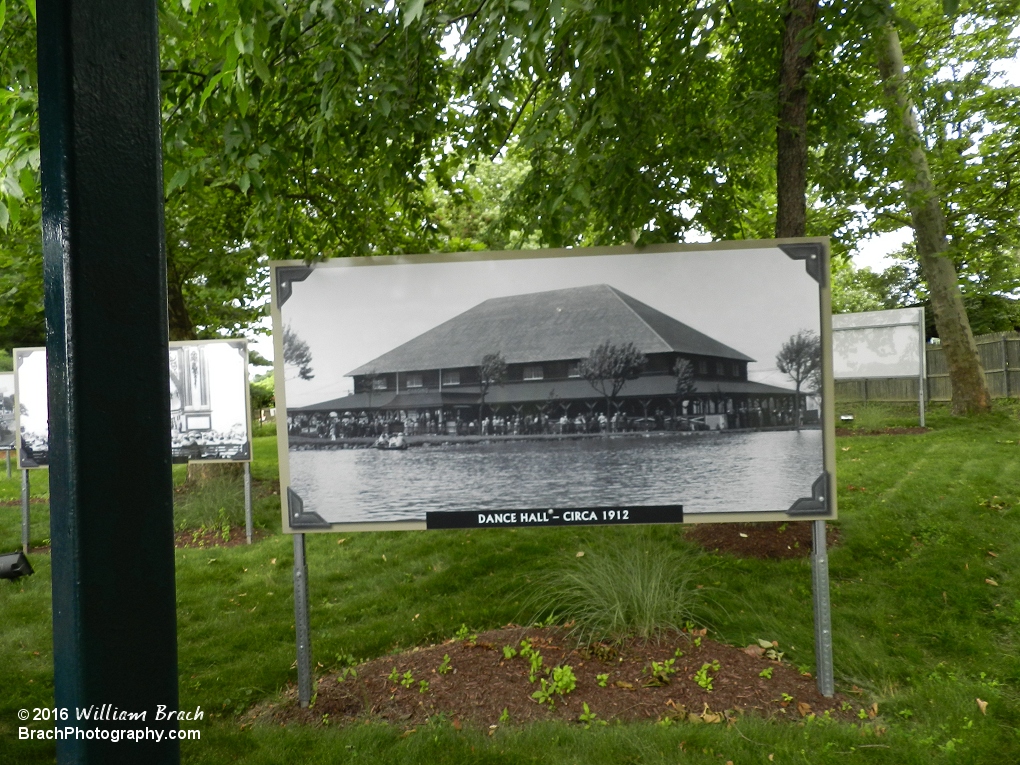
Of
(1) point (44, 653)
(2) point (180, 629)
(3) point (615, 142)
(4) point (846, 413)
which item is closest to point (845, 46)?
(3) point (615, 142)

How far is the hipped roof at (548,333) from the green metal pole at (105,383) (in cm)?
296

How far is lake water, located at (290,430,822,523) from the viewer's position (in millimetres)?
4199

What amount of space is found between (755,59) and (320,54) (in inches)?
160

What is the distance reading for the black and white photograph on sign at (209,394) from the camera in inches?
365

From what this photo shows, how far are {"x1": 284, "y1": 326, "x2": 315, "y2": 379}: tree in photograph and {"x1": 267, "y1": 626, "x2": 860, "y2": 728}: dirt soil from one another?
1.90 meters

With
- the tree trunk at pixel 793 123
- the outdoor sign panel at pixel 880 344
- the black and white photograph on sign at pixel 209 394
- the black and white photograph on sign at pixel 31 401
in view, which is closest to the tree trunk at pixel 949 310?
the outdoor sign panel at pixel 880 344

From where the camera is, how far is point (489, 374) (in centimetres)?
432

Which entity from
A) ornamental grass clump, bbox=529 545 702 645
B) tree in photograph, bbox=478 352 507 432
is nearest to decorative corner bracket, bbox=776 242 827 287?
tree in photograph, bbox=478 352 507 432

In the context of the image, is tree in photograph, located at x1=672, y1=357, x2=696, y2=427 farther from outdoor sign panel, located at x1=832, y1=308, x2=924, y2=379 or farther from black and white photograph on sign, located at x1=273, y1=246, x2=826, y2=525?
outdoor sign panel, located at x1=832, y1=308, x2=924, y2=379

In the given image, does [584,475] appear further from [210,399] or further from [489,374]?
[210,399]

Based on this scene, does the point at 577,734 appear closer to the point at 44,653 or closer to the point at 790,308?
the point at 790,308

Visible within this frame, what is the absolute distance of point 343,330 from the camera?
173 inches

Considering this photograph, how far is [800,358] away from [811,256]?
0.57 m

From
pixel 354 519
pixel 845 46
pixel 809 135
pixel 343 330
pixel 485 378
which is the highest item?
pixel 845 46
